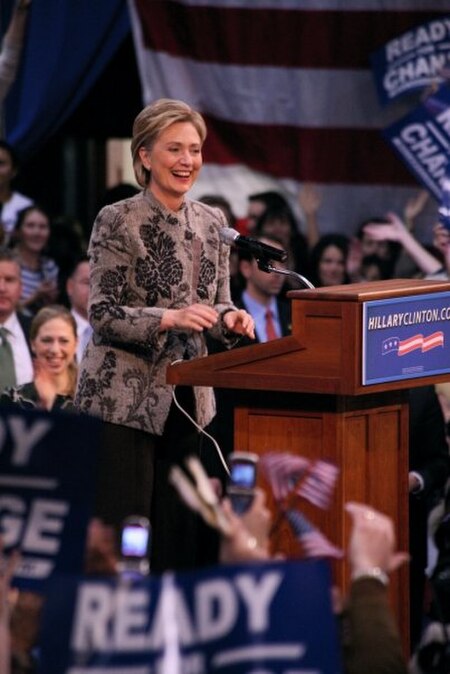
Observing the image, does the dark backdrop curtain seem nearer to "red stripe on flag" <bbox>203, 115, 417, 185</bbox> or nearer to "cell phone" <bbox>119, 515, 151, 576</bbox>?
"red stripe on flag" <bbox>203, 115, 417, 185</bbox>

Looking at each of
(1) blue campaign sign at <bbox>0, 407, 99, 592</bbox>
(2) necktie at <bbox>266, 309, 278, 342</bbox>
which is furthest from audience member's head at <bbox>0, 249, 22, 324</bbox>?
(1) blue campaign sign at <bbox>0, 407, 99, 592</bbox>

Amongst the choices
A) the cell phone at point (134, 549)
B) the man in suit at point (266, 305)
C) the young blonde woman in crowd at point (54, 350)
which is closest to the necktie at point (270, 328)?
the man in suit at point (266, 305)

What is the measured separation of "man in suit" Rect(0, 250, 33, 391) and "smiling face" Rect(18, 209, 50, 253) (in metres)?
1.28

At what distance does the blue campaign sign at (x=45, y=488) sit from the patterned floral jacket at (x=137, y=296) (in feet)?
4.84

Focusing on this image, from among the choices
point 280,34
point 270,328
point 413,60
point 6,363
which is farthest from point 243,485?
point 280,34

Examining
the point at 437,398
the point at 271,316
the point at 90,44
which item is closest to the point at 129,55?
the point at 90,44

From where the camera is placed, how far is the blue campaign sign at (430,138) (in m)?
8.84

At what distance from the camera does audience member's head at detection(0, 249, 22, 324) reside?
7.39 metres

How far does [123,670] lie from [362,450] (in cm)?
194

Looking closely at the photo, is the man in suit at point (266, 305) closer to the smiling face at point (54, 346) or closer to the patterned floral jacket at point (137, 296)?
the smiling face at point (54, 346)

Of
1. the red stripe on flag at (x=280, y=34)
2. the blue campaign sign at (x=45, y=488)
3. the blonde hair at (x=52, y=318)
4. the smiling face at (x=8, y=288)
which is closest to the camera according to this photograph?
the blue campaign sign at (x=45, y=488)

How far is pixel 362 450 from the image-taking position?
4.82 metres

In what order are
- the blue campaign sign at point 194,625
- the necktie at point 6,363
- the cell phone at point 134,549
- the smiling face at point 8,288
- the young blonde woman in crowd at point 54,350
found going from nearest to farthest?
the blue campaign sign at point 194,625 < the cell phone at point 134,549 < the young blonde woman in crowd at point 54,350 < the necktie at point 6,363 < the smiling face at point 8,288

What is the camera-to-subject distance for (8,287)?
24.4ft
